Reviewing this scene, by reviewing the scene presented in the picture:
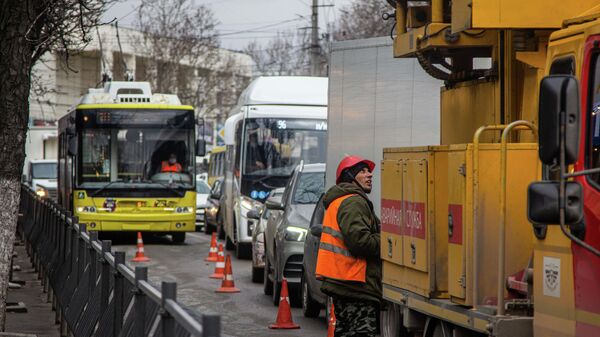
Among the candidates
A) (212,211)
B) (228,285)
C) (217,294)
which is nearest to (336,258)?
(217,294)

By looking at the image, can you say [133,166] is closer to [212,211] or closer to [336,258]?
[212,211]

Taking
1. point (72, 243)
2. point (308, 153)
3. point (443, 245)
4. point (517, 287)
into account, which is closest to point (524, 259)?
point (517, 287)

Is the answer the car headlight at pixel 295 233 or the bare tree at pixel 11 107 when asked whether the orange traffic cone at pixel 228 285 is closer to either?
the car headlight at pixel 295 233

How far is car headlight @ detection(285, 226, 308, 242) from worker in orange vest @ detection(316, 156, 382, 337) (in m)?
7.23

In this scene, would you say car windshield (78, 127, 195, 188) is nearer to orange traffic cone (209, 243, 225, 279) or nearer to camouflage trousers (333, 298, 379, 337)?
orange traffic cone (209, 243, 225, 279)

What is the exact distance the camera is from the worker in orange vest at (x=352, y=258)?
369 inches

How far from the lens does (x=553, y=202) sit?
5.86 meters

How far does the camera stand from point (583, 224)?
20.5 ft

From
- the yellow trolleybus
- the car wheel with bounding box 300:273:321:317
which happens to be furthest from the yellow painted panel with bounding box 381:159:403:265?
the yellow trolleybus

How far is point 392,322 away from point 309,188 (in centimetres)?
792

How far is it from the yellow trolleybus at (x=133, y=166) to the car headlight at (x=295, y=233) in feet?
39.4

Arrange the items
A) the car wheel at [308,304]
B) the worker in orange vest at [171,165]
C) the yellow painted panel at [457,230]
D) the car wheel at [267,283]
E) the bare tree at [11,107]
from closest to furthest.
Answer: the yellow painted panel at [457,230], the bare tree at [11,107], the car wheel at [308,304], the car wheel at [267,283], the worker in orange vest at [171,165]

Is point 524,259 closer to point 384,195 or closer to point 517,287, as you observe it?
point 517,287

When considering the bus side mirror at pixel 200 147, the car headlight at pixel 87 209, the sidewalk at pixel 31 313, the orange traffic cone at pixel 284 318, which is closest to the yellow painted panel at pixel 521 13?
the sidewalk at pixel 31 313
